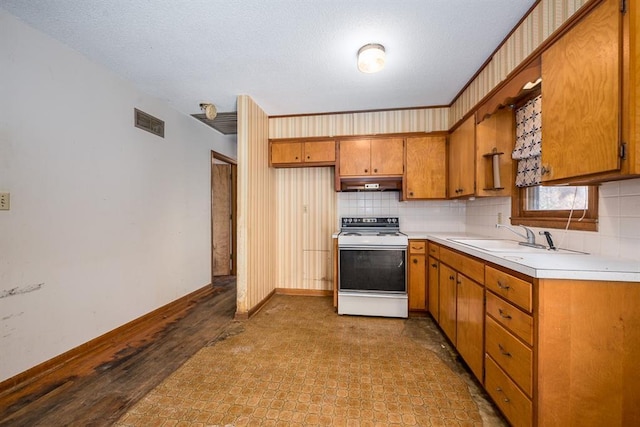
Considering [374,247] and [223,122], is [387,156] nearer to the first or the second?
[374,247]

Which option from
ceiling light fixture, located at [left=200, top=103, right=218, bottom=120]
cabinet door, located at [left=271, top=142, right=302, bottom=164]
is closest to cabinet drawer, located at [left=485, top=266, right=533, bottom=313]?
cabinet door, located at [left=271, top=142, right=302, bottom=164]

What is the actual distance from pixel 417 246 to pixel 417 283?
16.2 inches

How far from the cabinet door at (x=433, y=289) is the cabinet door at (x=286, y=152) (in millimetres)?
2021

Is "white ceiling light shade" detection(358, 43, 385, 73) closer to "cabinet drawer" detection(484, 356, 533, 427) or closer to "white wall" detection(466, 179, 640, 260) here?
"white wall" detection(466, 179, 640, 260)

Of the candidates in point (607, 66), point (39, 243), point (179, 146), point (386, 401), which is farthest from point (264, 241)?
point (607, 66)

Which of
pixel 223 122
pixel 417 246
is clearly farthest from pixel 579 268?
pixel 223 122

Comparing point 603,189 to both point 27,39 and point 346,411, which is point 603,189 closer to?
point 346,411

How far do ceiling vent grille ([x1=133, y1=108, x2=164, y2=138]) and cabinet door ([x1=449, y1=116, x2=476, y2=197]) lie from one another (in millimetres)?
3336

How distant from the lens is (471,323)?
1.79 m

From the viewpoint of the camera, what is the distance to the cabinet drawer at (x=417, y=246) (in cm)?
283

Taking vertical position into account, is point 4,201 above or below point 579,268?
above

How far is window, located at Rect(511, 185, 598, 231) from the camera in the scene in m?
1.55

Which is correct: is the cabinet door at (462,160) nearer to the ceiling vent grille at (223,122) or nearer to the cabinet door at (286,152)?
the cabinet door at (286,152)

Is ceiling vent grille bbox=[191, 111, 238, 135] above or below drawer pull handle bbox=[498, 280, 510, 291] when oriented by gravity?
above
